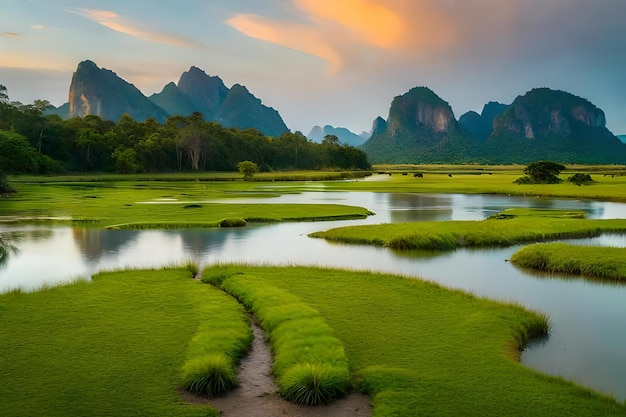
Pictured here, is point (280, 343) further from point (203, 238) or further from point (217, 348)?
point (203, 238)

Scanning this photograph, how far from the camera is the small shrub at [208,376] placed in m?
10.8

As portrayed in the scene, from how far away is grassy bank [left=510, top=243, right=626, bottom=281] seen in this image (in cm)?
2355

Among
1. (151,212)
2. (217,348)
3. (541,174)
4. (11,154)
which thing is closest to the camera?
(217,348)

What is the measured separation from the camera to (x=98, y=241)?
33.6 meters

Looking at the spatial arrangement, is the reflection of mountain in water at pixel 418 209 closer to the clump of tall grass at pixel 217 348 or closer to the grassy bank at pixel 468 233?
the grassy bank at pixel 468 233

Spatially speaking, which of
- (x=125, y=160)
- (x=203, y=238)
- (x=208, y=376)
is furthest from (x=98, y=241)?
(x=125, y=160)

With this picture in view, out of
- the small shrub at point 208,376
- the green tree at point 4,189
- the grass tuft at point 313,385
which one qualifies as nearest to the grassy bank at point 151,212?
the green tree at point 4,189

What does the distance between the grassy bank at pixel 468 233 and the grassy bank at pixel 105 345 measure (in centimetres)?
1550

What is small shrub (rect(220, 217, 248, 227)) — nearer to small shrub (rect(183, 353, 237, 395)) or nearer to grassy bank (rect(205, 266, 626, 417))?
grassy bank (rect(205, 266, 626, 417))

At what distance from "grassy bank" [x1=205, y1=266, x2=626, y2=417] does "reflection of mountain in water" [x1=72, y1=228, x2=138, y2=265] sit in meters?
13.2

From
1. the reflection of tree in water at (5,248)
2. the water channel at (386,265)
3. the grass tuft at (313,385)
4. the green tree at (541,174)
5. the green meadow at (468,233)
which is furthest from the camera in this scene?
the green tree at (541,174)

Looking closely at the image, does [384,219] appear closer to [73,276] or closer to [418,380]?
[73,276]

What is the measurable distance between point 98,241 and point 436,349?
1043 inches

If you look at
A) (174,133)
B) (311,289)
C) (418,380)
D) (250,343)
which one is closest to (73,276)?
(311,289)
